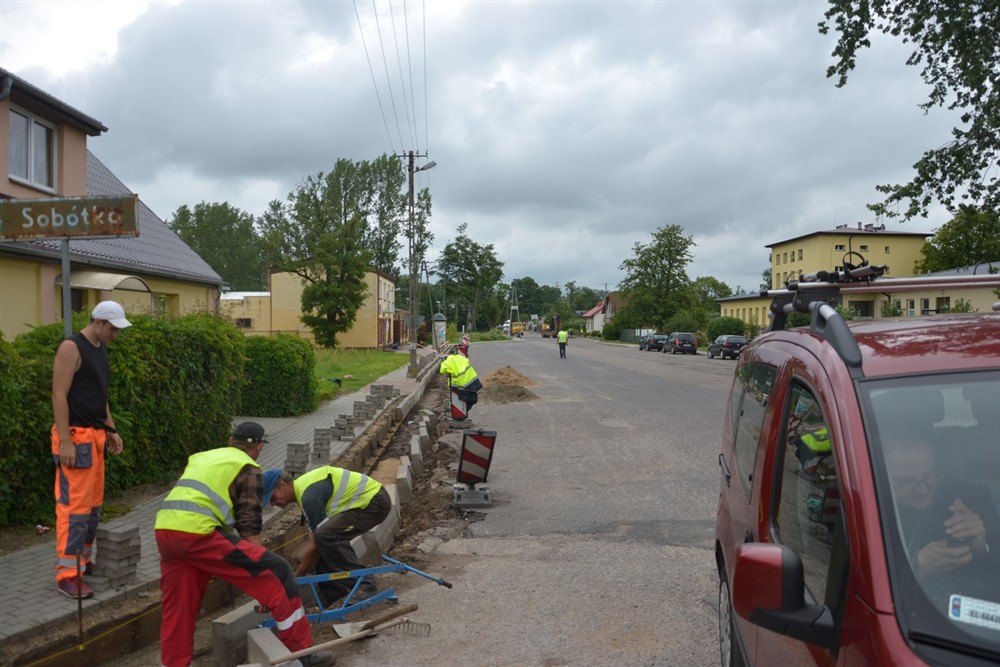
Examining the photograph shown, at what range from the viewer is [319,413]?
16.8 meters

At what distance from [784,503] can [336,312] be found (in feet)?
148

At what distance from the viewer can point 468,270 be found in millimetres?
120375

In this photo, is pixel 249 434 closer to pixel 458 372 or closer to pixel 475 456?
pixel 475 456

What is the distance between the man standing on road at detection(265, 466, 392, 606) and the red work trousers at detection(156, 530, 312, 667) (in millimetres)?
1197

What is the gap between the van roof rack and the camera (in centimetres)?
262

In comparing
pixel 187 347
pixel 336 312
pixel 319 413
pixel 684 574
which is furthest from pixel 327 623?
pixel 336 312

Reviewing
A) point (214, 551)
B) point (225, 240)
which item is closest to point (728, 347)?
point (214, 551)

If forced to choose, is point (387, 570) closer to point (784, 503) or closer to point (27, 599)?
point (27, 599)

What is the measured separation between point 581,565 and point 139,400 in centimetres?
477

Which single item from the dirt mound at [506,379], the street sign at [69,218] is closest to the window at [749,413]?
the street sign at [69,218]

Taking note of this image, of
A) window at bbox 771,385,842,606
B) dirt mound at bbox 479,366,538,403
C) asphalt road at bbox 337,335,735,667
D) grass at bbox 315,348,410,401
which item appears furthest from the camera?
dirt mound at bbox 479,366,538,403

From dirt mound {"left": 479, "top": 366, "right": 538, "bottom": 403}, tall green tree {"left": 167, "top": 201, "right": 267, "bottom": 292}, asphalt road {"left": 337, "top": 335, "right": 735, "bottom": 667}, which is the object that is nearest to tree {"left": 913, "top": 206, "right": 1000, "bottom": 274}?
dirt mound {"left": 479, "top": 366, "right": 538, "bottom": 403}

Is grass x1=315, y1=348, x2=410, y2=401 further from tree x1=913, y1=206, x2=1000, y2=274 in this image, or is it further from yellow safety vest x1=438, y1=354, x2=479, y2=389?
tree x1=913, y1=206, x2=1000, y2=274

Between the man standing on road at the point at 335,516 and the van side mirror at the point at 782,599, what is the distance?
3888 millimetres
